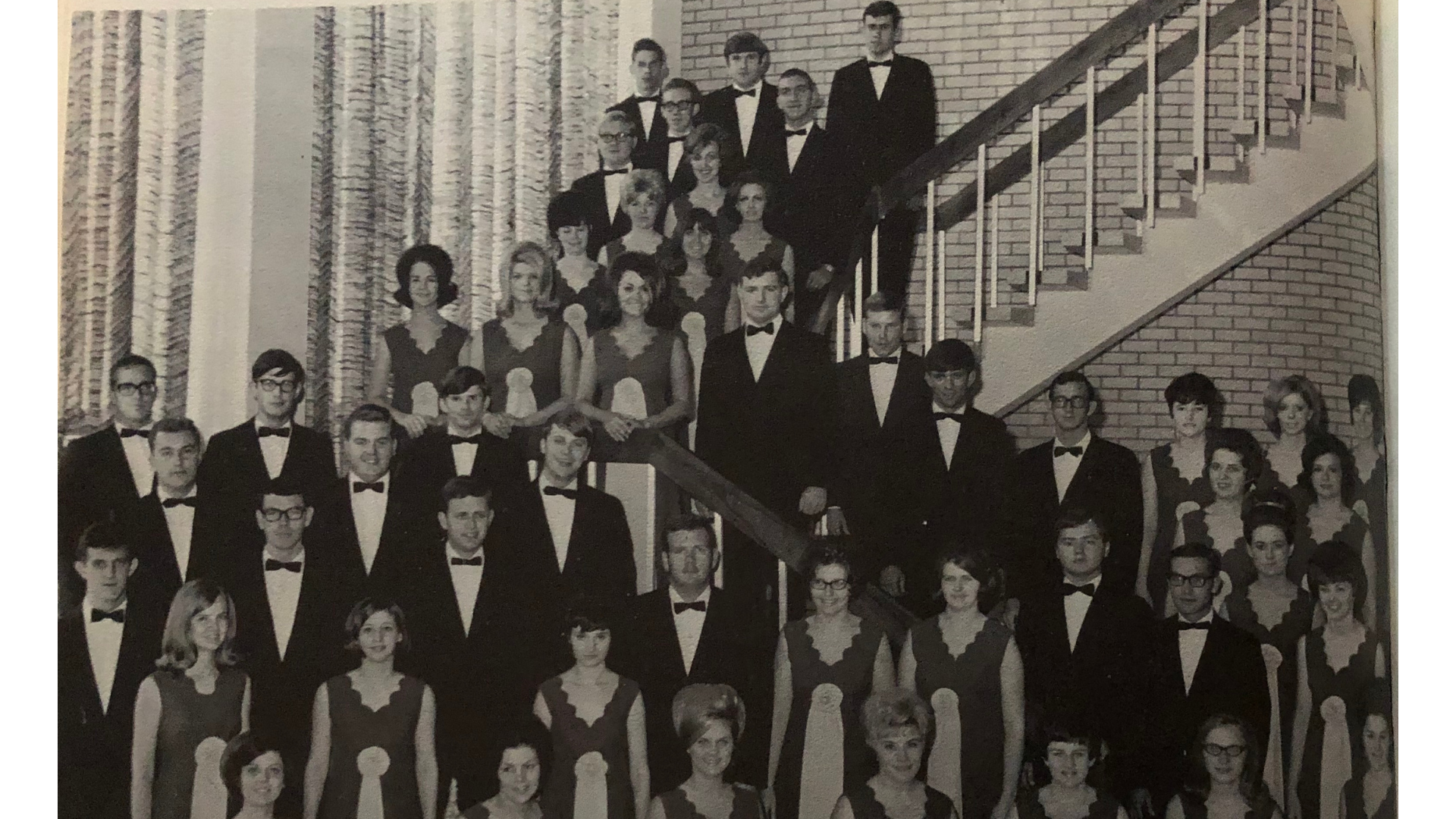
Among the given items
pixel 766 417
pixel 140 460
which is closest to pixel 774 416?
pixel 766 417

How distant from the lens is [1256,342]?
384cm

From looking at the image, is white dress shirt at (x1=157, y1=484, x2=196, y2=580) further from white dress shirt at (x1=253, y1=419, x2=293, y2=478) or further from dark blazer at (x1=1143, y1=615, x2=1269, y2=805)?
dark blazer at (x1=1143, y1=615, x2=1269, y2=805)

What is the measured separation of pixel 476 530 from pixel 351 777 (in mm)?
809

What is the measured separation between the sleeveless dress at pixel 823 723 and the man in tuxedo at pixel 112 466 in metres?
2.05

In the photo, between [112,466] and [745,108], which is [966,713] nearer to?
[745,108]

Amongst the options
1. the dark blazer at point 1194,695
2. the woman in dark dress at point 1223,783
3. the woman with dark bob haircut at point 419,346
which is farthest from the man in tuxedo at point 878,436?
the woman with dark bob haircut at point 419,346

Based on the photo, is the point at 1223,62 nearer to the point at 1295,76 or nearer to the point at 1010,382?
the point at 1295,76

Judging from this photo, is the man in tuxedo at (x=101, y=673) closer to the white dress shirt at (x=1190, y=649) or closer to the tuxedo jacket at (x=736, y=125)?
the tuxedo jacket at (x=736, y=125)

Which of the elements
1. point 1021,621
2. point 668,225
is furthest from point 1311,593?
point 668,225

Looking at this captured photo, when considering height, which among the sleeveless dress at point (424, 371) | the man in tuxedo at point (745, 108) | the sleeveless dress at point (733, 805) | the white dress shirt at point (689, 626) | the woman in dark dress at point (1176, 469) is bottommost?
the sleeveless dress at point (733, 805)

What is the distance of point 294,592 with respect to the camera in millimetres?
3998

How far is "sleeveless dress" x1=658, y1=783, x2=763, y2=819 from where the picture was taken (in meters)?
3.79

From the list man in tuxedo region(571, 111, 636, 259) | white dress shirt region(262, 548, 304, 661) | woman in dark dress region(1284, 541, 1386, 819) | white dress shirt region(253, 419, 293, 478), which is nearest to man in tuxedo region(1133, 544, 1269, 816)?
woman in dark dress region(1284, 541, 1386, 819)

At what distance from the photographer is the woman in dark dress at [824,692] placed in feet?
12.4
